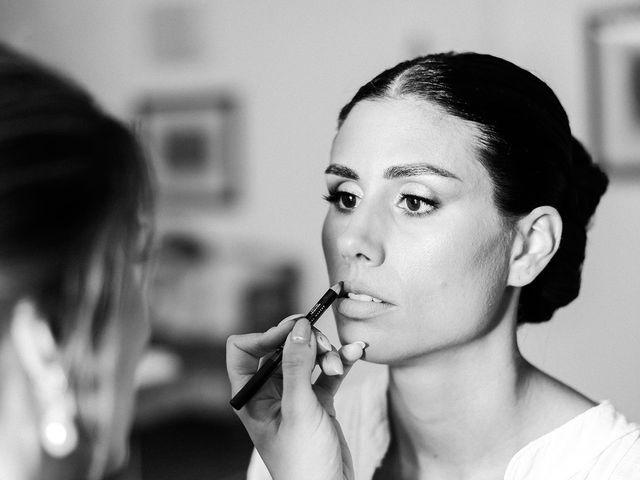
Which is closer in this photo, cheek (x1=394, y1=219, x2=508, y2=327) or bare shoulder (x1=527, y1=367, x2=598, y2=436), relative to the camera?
cheek (x1=394, y1=219, x2=508, y2=327)

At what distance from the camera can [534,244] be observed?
105 cm

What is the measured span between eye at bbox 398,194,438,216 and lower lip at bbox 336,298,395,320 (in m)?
0.12

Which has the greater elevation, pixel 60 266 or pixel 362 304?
pixel 60 266

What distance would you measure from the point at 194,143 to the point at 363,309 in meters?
2.93

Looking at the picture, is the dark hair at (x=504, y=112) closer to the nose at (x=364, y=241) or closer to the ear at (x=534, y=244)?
the ear at (x=534, y=244)

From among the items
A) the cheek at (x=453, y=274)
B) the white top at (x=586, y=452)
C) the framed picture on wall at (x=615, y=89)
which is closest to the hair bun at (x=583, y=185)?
Result: the cheek at (x=453, y=274)

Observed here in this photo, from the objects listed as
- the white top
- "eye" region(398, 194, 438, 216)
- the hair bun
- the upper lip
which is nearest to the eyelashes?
"eye" region(398, 194, 438, 216)

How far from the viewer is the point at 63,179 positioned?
0.63 metres

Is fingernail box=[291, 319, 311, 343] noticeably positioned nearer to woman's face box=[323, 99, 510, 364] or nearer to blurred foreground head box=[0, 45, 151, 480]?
woman's face box=[323, 99, 510, 364]

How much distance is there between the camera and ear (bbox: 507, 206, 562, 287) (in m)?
1.04

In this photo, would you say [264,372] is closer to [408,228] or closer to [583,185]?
[408,228]

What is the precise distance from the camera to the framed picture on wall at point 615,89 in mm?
2664

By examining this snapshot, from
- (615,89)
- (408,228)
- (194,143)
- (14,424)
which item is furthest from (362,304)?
(194,143)

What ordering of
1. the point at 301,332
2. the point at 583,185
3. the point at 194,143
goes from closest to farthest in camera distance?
the point at 301,332 → the point at 583,185 → the point at 194,143
